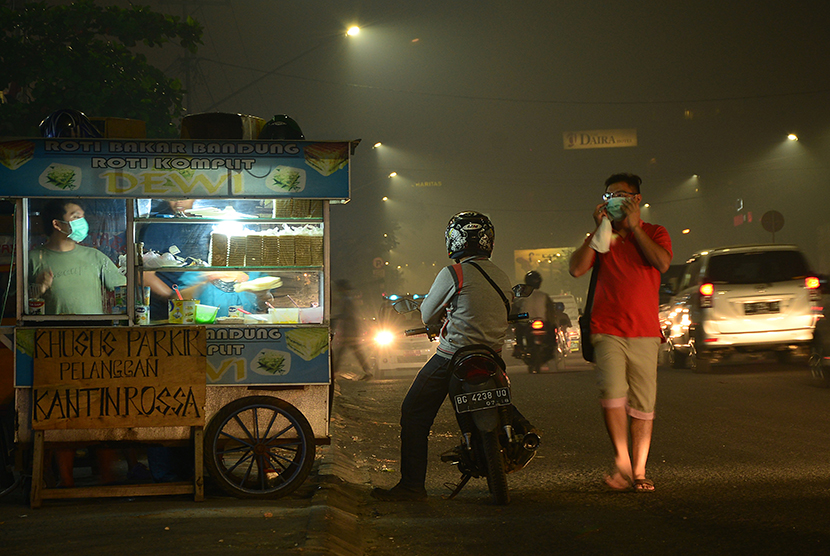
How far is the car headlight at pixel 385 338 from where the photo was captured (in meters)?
17.5

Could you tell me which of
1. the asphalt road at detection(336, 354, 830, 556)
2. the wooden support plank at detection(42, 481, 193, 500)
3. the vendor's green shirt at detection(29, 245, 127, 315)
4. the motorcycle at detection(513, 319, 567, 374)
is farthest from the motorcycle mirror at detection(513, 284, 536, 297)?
the motorcycle at detection(513, 319, 567, 374)

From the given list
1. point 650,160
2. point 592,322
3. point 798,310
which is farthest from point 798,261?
point 650,160

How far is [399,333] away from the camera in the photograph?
1756 cm

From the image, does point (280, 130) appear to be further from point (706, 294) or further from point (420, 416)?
point (706, 294)

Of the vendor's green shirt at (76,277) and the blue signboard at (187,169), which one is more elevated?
the blue signboard at (187,169)

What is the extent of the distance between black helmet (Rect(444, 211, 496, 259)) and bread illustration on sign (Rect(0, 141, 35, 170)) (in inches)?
116

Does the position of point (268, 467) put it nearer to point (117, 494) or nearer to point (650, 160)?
point (117, 494)

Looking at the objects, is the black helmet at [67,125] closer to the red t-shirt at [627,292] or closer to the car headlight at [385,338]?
the red t-shirt at [627,292]

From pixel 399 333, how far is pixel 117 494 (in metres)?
12.3

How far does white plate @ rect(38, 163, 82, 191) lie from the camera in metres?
5.70

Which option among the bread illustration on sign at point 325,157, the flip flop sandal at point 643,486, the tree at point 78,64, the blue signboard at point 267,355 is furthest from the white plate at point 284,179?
the tree at point 78,64

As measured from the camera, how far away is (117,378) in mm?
5574

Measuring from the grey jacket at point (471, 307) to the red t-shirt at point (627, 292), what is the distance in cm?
65

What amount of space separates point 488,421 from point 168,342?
226 cm
